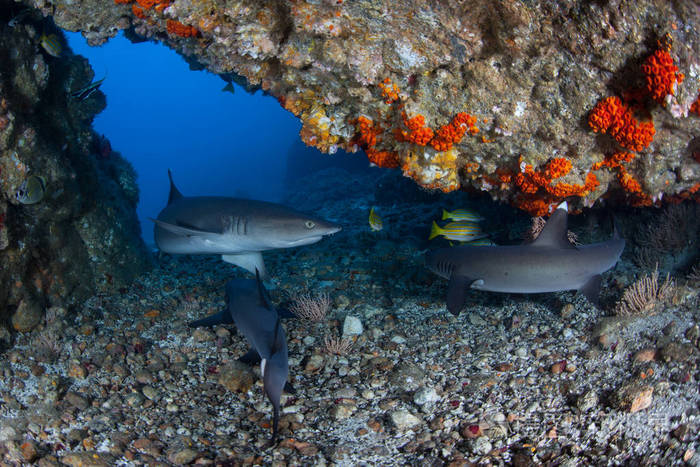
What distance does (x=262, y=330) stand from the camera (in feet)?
12.3

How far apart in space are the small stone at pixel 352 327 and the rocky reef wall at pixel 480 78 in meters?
2.02

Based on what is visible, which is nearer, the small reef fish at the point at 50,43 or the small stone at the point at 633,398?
the small stone at the point at 633,398

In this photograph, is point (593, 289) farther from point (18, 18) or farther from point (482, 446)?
point (18, 18)

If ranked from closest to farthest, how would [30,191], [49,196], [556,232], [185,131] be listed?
[556,232] < [30,191] < [49,196] < [185,131]

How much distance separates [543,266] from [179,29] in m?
4.91

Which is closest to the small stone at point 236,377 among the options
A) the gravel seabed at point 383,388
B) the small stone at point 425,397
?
the gravel seabed at point 383,388

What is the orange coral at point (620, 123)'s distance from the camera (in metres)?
3.71

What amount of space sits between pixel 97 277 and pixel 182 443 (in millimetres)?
4397

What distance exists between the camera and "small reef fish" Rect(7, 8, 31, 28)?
5.05 meters

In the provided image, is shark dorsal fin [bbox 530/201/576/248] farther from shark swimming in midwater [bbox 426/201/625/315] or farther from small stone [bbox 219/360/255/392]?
small stone [bbox 219/360/255/392]

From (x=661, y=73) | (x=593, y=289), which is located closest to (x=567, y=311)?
(x=593, y=289)

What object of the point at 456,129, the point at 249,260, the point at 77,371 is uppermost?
the point at 456,129

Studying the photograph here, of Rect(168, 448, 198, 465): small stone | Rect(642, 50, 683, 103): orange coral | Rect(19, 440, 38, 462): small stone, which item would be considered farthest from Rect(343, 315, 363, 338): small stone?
Rect(642, 50, 683, 103): orange coral

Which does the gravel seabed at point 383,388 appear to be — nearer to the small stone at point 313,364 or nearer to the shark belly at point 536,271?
the small stone at point 313,364
